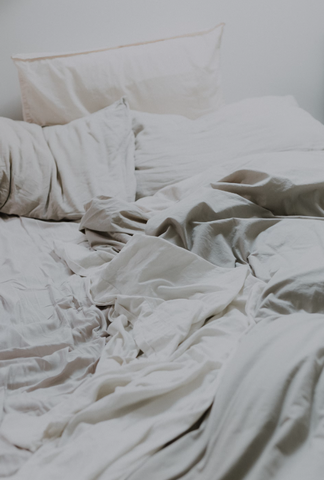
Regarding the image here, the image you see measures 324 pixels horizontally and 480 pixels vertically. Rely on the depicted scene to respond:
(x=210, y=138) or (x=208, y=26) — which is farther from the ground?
(x=208, y=26)

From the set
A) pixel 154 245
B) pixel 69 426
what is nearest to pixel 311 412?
pixel 69 426

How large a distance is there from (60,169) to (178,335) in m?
0.85

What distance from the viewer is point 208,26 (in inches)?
82.8

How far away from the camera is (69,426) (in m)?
0.59

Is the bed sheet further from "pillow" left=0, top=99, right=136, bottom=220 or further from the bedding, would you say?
"pillow" left=0, top=99, right=136, bottom=220

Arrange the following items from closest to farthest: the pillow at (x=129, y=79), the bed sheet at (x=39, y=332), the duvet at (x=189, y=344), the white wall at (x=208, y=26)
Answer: the duvet at (x=189, y=344) → the bed sheet at (x=39, y=332) → the pillow at (x=129, y=79) → the white wall at (x=208, y=26)

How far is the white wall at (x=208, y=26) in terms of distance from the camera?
6.18ft

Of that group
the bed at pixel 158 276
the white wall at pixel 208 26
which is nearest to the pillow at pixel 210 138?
the bed at pixel 158 276

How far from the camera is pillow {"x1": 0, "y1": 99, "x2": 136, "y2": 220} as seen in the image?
139cm

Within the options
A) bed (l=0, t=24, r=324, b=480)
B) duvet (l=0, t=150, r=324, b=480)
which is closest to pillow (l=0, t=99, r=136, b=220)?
bed (l=0, t=24, r=324, b=480)

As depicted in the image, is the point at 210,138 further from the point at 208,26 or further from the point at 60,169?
the point at 208,26

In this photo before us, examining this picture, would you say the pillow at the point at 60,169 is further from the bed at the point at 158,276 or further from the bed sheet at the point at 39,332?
the bed sheet at the point at 39,332

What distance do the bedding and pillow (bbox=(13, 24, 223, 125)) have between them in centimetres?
58

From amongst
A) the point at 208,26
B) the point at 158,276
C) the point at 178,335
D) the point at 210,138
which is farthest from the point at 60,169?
the point at 208,26
